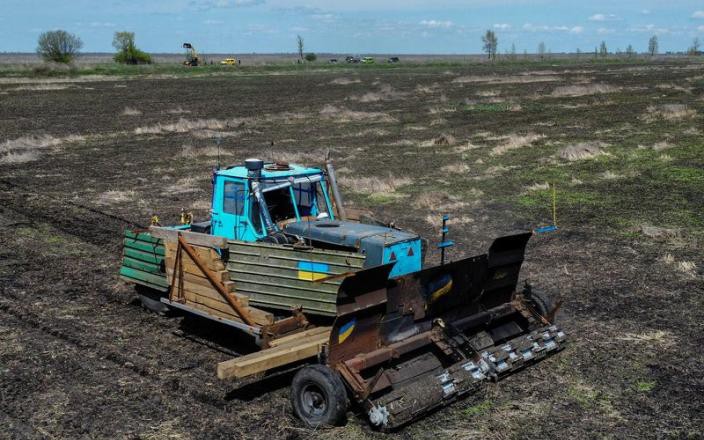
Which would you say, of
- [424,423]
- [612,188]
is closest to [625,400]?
[424,423]

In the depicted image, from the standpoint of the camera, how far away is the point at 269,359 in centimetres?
834

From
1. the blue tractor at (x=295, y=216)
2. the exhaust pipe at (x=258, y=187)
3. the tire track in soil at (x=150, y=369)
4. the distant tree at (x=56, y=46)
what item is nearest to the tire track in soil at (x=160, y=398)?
the tire track in soil at (x=150, y=369)

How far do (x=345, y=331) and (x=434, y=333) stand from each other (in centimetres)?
145

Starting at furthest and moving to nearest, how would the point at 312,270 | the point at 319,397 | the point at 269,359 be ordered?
1. the point at 312,270
2. the point at 269,359
3. the point at 319,397

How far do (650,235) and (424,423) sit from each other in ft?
33.4

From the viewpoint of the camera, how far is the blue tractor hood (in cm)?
939

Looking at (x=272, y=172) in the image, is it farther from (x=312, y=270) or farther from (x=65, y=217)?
(x=65, y=217)

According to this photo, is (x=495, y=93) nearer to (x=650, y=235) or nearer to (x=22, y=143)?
(x=22, y=143)

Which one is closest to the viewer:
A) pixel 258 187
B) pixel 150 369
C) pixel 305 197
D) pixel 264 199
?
pixel 150 369

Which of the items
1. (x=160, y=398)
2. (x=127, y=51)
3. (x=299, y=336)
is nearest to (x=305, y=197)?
(x=299, y=336)

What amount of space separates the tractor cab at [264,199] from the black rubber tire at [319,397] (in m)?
2.95

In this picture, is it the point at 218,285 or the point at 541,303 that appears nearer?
the point at 218,285

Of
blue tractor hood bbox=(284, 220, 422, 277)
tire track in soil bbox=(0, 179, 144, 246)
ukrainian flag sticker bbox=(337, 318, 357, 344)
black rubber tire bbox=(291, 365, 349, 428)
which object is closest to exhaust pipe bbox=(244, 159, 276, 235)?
blue tractor hood bbox=(284, 220, 422, 277)

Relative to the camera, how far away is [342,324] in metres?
8.14
